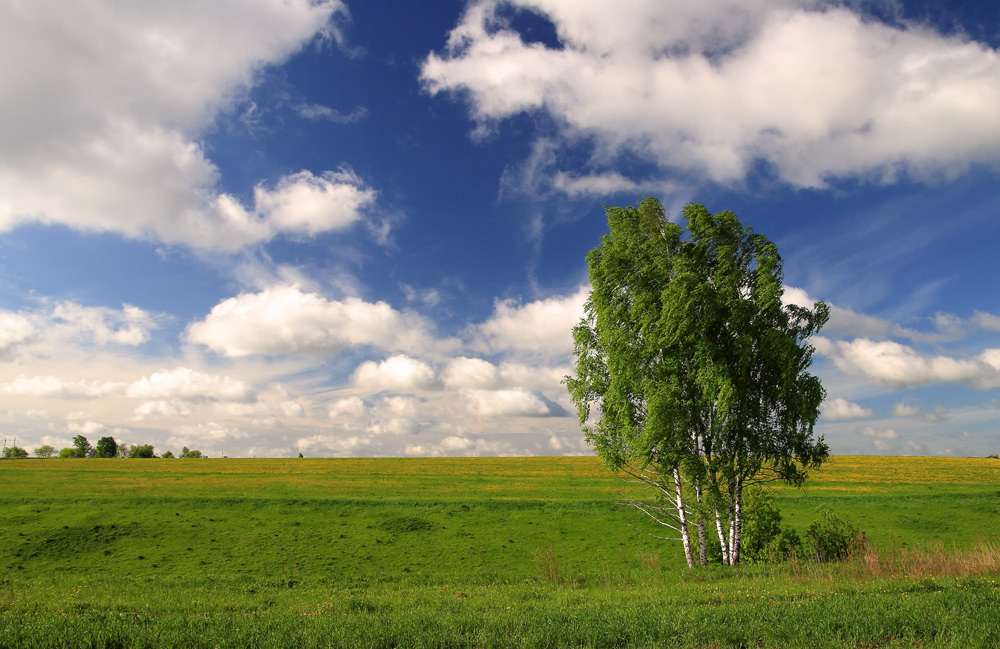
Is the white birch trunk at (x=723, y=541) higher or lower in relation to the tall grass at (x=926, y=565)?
lower

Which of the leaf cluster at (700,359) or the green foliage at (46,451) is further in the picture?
the green foliage at (46,451)

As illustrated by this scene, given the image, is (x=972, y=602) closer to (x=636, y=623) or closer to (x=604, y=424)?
(x=636, y=623)

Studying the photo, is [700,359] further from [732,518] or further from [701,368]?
[732,518]

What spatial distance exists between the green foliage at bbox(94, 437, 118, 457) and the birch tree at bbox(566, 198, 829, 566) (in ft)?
596

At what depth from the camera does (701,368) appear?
2045 cm

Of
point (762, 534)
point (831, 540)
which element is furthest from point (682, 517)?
point (831, 540)

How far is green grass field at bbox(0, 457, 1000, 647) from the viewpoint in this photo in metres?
9.81

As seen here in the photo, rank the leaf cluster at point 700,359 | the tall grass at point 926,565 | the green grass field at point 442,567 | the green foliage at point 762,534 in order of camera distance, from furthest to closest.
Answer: the green foliage at point 762,534 → the leaf cluster at point 700,359 → the tall grass at point 926,565 → the green grass field at point 442,567

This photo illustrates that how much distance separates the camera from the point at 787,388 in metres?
20.2

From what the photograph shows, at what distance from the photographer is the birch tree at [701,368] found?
20328mm

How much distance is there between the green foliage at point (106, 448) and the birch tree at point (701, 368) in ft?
596

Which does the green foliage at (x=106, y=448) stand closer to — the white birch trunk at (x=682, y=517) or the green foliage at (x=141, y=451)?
the green foliage at (x=141, y=451)

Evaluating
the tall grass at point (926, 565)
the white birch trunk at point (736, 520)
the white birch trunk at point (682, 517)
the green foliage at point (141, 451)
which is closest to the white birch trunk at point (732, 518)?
the white birch trunk at point (736, 520)

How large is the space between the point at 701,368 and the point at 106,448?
187326 mm
